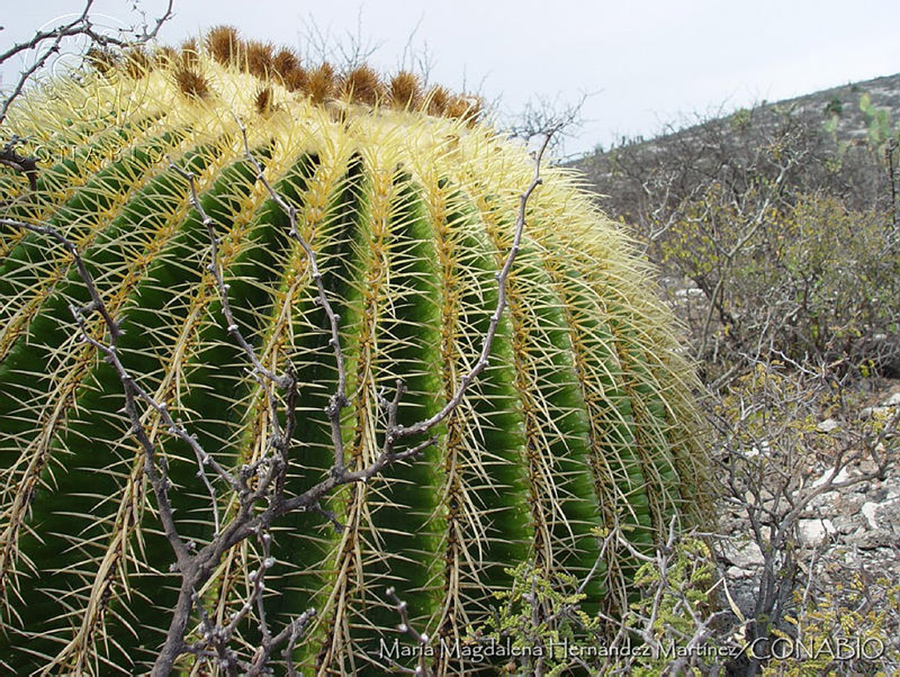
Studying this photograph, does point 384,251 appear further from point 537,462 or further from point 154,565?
point 154,565

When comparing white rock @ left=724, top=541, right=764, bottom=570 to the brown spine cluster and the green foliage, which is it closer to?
the green foliage

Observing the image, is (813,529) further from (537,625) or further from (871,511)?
(537,625)

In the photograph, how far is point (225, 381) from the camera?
168cm

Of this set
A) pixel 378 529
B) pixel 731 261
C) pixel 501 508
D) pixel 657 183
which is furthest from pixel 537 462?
pixel 657 183

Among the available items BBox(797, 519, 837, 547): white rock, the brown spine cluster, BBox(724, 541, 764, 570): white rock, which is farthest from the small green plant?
BBox(797, 519, 837, 547): white rock

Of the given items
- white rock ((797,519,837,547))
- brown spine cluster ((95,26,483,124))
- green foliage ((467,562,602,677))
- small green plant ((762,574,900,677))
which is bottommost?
white rock ((797,519,837,547))

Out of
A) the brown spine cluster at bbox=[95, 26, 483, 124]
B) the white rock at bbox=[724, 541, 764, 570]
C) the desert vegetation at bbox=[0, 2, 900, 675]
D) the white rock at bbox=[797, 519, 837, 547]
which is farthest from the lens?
the white rock at bbox=[797, 519, 837, 547]

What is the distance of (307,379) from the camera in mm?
1695

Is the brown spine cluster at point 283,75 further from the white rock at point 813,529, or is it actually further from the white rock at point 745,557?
the white rock at point 813,529

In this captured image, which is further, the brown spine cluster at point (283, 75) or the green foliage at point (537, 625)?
the brown spine cluster at point (283, 75)

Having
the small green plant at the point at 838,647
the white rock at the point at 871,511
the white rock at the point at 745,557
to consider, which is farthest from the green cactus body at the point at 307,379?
the white rock at the point at 871,511

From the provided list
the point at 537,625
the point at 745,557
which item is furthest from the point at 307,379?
the point at 745,557

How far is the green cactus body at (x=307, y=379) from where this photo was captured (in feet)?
5.18

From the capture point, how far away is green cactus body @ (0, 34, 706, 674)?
62.2 inches
